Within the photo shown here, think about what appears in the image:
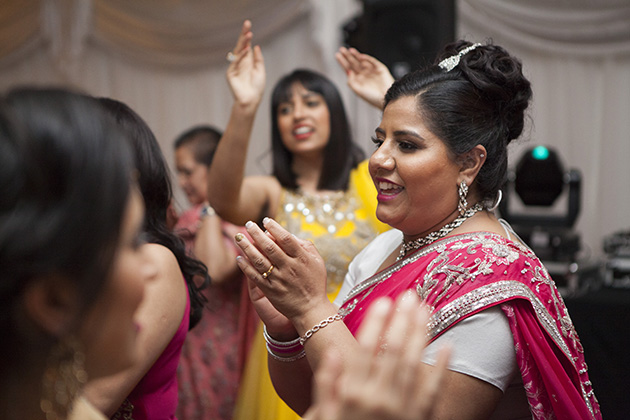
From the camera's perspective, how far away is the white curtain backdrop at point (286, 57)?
389cm

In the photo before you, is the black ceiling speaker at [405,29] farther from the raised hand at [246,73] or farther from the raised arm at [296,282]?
the raised arm at [296,282]

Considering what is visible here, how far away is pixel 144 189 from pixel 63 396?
1.99ft

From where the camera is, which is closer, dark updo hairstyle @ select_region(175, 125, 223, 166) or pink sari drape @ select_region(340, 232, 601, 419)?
pink sari drape @ select_region(340, 232, 601, 419)

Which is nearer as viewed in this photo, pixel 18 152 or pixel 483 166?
pixel 18 152

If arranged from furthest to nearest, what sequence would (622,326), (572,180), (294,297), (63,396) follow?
(572,180) < (622,326) < (294,297) < (63,396)

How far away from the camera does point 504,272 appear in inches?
48.9

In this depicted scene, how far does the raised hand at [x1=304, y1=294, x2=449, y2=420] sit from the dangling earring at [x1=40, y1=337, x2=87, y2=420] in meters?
0.33

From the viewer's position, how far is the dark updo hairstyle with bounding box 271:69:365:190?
2.46 m

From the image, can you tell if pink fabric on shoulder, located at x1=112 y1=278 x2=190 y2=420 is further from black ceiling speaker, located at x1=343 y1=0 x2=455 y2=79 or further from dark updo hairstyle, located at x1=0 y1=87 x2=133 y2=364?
black ceiling speaker, located at x1=343 y1=0 x2=455 y2=79

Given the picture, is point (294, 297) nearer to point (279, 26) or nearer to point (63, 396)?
point (63, 396)

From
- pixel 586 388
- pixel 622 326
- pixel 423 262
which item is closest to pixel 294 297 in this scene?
pixel 423 262

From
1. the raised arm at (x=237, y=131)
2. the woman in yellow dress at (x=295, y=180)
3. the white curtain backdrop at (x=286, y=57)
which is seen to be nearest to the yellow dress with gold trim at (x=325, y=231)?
the woman in yellow dress at (x=295, y=180)

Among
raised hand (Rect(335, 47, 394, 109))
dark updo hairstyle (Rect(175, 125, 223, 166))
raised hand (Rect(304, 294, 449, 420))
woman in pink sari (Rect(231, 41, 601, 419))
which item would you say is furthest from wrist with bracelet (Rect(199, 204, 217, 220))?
raised hand (Rect(304, 294, 449, 420))

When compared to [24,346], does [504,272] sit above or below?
below
